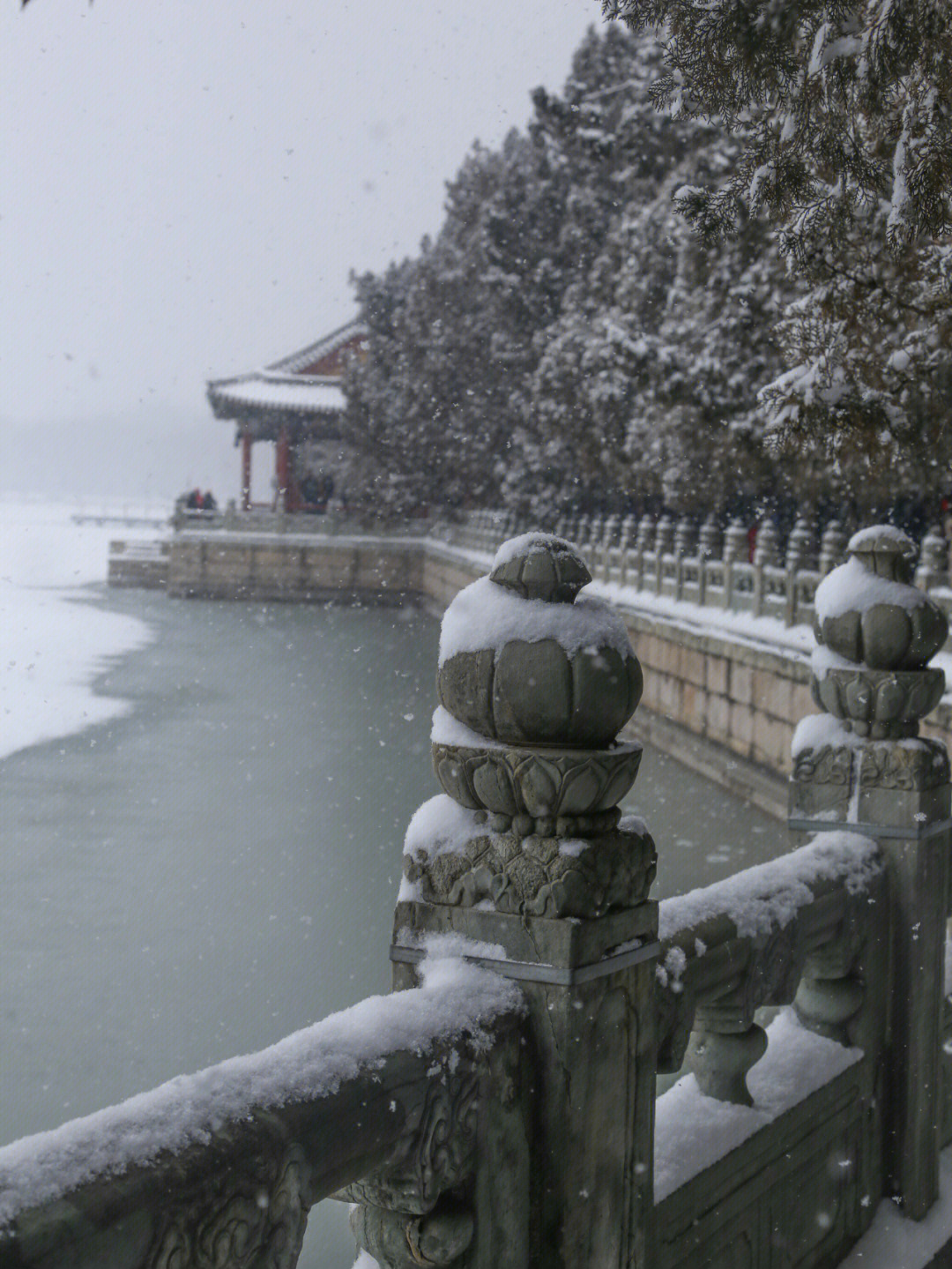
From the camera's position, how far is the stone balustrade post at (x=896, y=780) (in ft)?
9.17

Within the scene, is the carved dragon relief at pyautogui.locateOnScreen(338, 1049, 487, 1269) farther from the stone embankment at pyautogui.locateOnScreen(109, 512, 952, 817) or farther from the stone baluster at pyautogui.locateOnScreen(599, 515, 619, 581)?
the stone baluster at pyautogui.locateOnScreen(599, 515, 619, 581)

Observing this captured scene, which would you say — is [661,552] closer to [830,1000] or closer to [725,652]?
[725,652]

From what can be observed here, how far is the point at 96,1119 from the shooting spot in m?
1.16

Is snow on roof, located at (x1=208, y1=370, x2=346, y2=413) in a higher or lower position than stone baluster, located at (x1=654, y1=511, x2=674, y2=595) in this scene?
higher

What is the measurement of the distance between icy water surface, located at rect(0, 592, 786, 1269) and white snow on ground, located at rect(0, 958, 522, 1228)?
3380 mm

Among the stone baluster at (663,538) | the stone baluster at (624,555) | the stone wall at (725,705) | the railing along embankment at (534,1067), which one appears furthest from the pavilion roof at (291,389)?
the railing along embankment at (534,1067)

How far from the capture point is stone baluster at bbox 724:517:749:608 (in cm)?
1229

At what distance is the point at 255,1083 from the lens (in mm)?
1287

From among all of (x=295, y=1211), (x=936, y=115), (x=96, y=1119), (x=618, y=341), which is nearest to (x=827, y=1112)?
(x=295, y=1211)

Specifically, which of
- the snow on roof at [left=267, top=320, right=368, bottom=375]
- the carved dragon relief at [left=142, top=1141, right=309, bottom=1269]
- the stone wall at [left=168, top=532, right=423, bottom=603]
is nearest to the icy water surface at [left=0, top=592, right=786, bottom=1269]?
the carved dragon relief at [left=142, top=1141, right=309, bottom=1269]

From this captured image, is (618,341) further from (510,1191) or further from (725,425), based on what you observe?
(510,1191)

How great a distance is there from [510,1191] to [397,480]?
30002 millimetres


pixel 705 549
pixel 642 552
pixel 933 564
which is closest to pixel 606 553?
pixel 642 552

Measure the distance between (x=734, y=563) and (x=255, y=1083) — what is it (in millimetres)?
11409
